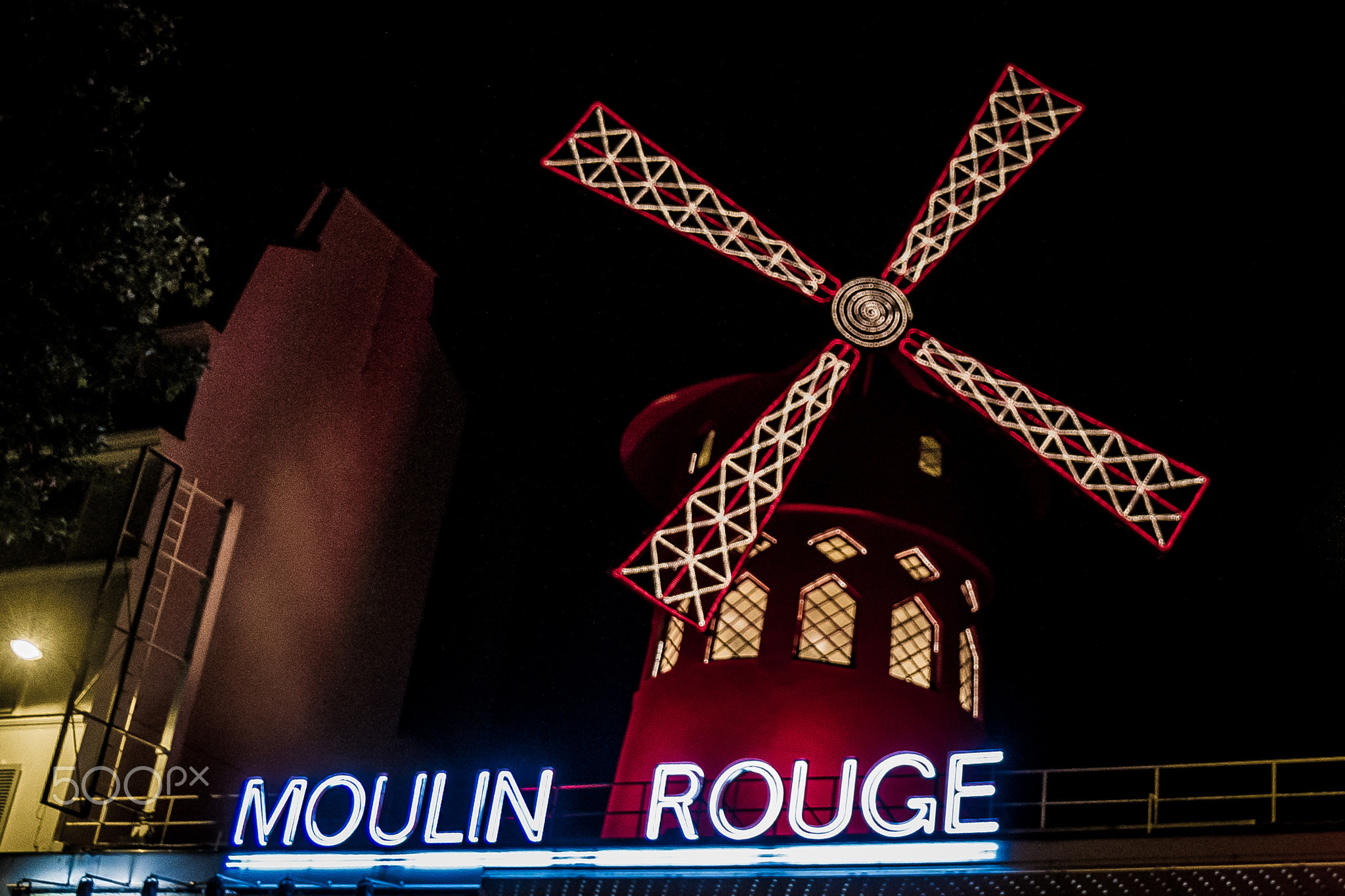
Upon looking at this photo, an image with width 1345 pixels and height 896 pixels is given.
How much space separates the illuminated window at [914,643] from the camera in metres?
11.9

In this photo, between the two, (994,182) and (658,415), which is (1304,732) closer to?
(994,182)

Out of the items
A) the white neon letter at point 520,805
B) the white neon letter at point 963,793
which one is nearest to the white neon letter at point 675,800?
the white neon letter at point 520,805

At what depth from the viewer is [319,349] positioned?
14.8 m

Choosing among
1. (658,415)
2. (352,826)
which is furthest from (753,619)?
(352,826)

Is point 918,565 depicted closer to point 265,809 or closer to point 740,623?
point 740,623

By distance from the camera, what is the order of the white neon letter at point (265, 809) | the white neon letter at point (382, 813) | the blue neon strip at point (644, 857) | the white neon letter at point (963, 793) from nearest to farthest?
the blue neon strip at point (644, 857), the white neon letter at point (963, 793), the white neon letter at point (382, 813), the white neon letter at point (265, 809)

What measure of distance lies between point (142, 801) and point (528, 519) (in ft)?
22.1

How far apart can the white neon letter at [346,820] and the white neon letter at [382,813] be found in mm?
97

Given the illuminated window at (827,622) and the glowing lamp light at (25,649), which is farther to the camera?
the illuminated window at (827,622)

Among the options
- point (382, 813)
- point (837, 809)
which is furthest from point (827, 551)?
point (382, 813)

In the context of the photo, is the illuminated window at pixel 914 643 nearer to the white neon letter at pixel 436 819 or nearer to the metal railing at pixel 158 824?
the white neon letter at pixel 436 819

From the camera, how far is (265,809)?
433 inches

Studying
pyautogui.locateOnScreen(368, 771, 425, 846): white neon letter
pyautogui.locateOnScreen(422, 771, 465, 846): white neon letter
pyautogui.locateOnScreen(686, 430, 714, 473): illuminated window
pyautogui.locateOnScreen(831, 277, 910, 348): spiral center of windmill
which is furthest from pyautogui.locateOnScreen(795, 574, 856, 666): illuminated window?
pyautogui.locateOnScreen(368, 771, 425, 846): white neon letter

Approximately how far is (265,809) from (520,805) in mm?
2217
